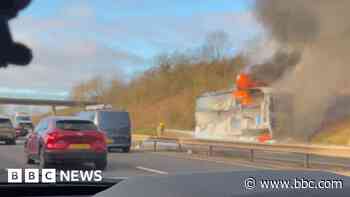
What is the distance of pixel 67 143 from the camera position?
14.0m

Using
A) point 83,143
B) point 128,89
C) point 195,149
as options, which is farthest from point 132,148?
point 128,89

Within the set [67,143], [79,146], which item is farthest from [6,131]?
[79,146]

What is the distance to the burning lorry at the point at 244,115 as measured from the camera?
1424 cm

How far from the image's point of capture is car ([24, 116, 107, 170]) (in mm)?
13648

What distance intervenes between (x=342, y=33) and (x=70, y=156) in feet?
56.3

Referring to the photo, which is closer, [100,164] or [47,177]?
[47,177]

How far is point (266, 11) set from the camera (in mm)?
6906

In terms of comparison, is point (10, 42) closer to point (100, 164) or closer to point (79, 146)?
point (100, 164)

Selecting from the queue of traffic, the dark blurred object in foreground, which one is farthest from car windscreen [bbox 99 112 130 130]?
the dark blurred object in foreground

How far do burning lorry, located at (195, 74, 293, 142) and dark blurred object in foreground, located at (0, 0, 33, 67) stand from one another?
20.2 ft

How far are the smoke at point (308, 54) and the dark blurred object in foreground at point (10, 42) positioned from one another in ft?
8.09

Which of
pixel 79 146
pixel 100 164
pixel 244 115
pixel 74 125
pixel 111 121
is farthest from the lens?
pixel 111 121

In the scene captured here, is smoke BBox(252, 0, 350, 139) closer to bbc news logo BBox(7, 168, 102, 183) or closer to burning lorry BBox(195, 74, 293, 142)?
burning lorry BBox(195, 74, 293, 142)

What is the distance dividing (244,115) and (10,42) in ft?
38.6
